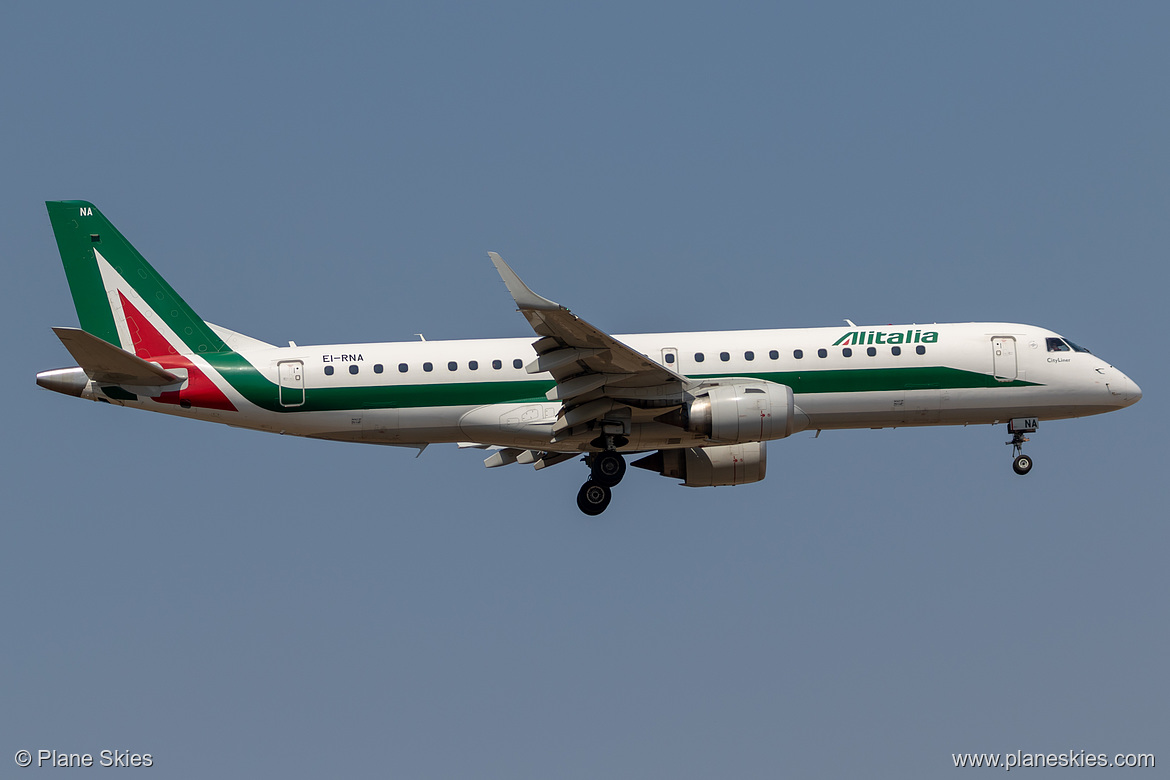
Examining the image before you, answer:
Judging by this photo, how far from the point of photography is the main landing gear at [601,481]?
39.9 metres

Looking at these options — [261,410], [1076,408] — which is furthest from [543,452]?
[1076,408]

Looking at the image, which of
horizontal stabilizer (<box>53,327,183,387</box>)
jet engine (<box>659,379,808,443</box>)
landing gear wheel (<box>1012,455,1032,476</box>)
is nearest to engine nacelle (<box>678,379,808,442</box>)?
jet engine (<box>659,379,808,443</box>)

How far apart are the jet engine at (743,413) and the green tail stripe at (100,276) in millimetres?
13645

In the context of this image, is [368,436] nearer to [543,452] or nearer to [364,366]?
[364,366]

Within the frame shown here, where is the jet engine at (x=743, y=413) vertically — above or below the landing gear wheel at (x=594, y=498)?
above

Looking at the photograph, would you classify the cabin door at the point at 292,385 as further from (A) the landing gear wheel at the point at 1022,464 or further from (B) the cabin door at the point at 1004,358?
(A) the landing gear wheel at the point at 1022,464

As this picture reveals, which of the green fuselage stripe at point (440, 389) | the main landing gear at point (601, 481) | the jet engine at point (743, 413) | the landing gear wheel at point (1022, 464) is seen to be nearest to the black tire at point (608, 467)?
the main landing gear at point (601, 481)

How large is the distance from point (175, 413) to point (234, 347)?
8.19 feet

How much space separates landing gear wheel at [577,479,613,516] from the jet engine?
134 inches

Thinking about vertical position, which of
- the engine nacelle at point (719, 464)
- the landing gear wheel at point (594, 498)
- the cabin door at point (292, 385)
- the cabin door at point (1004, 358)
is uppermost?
the cabin door at point (1004, 358)

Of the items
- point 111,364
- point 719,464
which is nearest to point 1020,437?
point 719,464

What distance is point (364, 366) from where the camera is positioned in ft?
129

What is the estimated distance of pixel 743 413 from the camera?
37531 mm

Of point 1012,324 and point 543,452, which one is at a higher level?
point 1012,324
